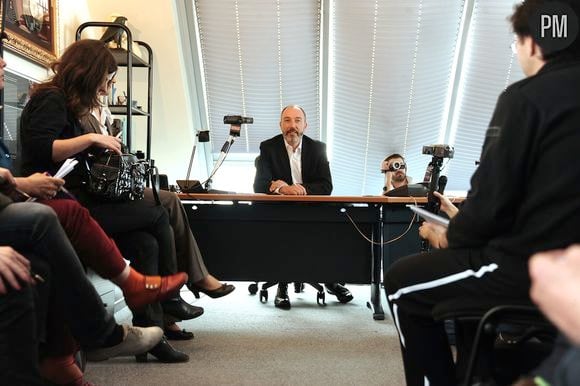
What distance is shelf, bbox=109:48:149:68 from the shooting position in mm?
3586

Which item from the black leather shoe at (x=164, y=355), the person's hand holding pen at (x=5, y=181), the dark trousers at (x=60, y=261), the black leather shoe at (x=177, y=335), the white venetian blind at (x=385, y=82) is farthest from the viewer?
the white venetian blind at (x=385, y=82)

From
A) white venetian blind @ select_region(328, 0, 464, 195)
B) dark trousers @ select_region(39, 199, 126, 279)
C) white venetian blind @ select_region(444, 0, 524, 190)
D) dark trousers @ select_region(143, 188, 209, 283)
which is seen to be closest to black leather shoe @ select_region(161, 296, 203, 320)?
dark trousers @ select_region(143, 188, 209, 283)

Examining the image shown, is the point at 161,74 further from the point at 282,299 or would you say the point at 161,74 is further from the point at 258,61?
the point at 282,299

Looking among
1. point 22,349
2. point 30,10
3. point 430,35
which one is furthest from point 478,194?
point 430,35

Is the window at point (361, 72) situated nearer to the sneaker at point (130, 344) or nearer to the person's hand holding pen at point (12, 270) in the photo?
the sneaker at point (130, 344)

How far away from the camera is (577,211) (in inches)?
37.9

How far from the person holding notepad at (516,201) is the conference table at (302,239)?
164 centimetres

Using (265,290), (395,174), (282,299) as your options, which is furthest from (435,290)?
(395,174)

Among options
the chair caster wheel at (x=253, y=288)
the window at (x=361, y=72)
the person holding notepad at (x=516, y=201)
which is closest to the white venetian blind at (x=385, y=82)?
the window at (x=361, y=72)

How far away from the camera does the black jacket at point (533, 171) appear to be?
978 millimetres

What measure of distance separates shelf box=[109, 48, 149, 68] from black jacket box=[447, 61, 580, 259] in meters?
3.08

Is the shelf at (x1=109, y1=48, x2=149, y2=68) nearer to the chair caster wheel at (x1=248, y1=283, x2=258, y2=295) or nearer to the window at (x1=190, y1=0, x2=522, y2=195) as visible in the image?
the window at (x1=190, y1=0, x2=522, y2=195)

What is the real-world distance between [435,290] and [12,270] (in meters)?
0.98

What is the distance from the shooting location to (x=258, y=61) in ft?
14.9
